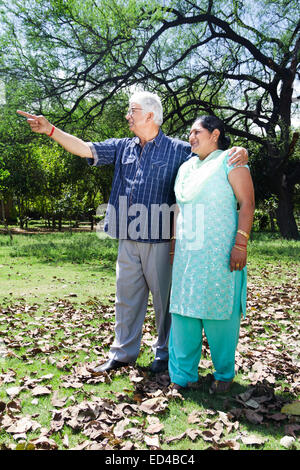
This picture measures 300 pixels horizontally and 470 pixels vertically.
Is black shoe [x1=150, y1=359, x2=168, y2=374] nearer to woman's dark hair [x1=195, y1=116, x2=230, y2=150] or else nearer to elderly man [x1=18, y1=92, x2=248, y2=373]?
elderly man [x1=18, y1=92, x2=248, y2=373]

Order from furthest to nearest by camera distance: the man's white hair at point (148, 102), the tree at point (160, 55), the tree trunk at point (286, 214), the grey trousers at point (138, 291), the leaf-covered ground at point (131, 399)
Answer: the tree trunk at point (286, 214), the tree at point (160, 55), the grey trousers at point (138, 291), the man's white hair at point (148, 102), the leaf-covered ground at point (131, 399)

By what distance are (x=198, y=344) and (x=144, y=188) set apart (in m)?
1.39

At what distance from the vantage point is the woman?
10.2ft

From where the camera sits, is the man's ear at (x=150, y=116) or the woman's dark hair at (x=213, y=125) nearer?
the woman's dark hair at (x=213, y=125)

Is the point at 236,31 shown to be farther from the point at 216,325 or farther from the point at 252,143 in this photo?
the point at 216,325

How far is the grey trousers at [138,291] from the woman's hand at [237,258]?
71cm

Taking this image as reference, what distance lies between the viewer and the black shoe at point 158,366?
3.68m

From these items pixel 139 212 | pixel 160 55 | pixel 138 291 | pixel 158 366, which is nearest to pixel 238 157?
pixel 139 212

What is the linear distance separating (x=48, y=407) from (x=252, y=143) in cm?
1825

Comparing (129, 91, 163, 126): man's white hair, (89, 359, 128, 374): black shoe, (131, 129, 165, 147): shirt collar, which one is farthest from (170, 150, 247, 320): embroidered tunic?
(89, 359, 128, 374): black shoe

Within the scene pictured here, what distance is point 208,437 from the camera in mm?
2566

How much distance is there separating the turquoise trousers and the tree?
1023 cm

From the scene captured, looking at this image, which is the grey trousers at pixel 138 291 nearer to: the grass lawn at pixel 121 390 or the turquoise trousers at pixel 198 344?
the grass lawn at pixel 121 390

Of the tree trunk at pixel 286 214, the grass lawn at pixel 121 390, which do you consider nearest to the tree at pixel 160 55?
the tree trunk at pixel 286 214
